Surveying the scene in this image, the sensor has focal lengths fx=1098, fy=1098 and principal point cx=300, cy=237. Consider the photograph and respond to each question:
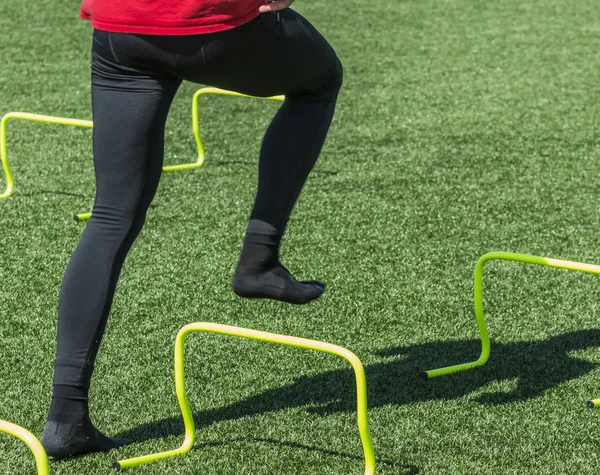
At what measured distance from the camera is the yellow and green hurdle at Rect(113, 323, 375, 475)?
2746 mm

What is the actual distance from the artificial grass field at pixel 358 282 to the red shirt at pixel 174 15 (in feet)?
4.03

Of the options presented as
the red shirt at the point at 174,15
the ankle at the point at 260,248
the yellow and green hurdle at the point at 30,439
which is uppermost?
the red shirt at the point at 174,15

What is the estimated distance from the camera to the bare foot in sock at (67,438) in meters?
3.01

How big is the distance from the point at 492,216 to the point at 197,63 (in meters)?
3.31

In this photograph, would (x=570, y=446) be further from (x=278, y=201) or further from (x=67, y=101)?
(x=67, y=101)

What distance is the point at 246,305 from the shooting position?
4586mm

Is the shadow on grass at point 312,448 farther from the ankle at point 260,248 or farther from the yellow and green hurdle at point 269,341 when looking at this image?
the ankle at point 260,248

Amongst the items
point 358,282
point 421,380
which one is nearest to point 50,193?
point 358,282

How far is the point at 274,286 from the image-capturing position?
10.7ft

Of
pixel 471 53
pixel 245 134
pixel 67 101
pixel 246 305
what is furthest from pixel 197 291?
pixel 471 53

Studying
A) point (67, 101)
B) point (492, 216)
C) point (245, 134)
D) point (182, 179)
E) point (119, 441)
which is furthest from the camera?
point (67, 101)

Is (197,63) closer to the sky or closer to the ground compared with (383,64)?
closer to the sky

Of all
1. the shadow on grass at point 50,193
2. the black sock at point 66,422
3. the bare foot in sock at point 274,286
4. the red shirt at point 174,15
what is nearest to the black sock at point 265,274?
the bare foot in sock at point 274,286

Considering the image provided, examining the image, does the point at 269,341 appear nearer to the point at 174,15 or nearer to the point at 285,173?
the point at 285,173
